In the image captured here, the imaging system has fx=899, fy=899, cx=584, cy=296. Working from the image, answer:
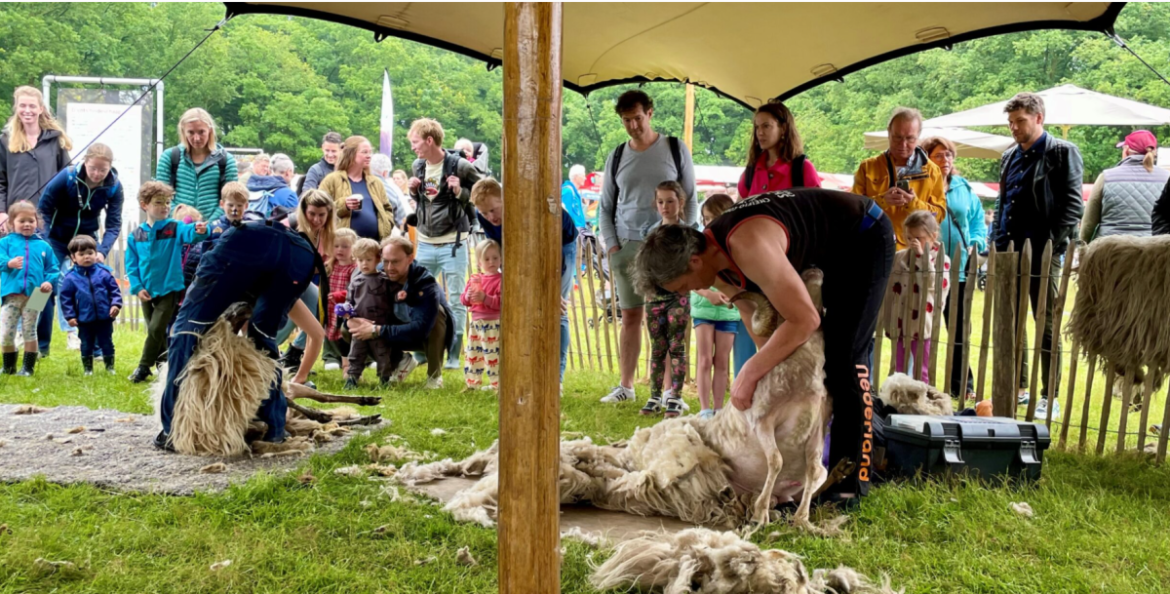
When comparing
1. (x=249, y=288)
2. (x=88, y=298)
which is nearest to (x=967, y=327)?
(x=249, y=288)

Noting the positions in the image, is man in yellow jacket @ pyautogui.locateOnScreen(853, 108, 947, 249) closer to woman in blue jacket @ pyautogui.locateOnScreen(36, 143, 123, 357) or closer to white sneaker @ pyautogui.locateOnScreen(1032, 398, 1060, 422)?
white sneaker @ pyautogui.locateOnScreen(1032, 398, 1060, 422)

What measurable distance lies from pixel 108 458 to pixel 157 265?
10.1ft

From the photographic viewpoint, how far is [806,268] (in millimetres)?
4082

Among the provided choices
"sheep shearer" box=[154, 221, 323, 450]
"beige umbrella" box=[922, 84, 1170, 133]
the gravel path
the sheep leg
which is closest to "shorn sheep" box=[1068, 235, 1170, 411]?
the sheep leg

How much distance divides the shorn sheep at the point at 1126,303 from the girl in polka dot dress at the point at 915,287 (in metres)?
1.04

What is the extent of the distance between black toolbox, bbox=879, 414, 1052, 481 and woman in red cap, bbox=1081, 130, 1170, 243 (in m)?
3.49

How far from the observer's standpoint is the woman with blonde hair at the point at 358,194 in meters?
8.22

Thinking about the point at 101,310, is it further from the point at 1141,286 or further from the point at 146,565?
the point at 1141,286

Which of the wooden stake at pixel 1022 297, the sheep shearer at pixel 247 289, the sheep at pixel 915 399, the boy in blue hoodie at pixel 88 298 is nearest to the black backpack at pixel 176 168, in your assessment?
the boy in blue hoodie at pixel 88 298

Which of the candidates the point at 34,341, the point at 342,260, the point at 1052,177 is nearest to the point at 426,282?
the point at 342,260

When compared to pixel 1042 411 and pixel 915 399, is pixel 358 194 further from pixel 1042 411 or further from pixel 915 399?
pixel 1042 411

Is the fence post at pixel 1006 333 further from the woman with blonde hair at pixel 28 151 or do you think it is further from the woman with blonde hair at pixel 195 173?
the woman with blonde hair at pixel 28 151

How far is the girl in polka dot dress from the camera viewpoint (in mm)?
6195

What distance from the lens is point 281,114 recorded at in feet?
98.7
